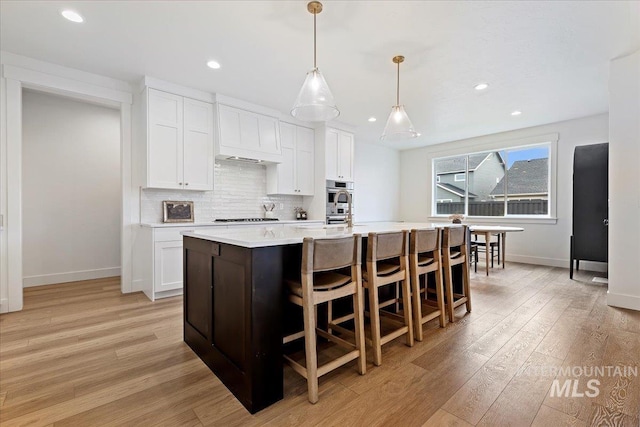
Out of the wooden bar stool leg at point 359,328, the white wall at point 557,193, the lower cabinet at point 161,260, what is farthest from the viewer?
the white wall at point 557,193

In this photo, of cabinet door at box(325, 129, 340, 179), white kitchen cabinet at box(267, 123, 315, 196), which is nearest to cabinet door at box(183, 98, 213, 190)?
white kitchen cabinet at box(267, 123, 315, 196)

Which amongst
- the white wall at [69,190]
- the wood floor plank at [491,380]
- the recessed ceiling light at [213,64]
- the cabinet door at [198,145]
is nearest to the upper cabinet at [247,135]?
the cabinet door at [198,145]

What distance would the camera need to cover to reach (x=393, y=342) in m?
2.30

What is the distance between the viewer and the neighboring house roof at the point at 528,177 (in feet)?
17.9

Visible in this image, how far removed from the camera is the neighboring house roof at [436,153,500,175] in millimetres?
6389

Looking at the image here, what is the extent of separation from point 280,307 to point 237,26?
2.43m

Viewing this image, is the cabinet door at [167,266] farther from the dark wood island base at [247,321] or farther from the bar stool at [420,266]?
the bar stool at [420,266]

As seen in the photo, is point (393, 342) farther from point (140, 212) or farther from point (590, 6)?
point (140, 212)

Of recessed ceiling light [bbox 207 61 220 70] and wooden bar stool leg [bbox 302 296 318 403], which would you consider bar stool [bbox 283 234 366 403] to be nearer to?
wooden bar stool leg [bbox 302 296 318 403]

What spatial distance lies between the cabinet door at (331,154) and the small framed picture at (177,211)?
2408mm

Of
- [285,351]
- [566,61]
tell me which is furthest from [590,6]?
[285,351]

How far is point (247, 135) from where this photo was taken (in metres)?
4.36

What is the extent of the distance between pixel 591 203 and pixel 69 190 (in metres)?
7.74


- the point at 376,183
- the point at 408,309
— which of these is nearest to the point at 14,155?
the point at 408,309
